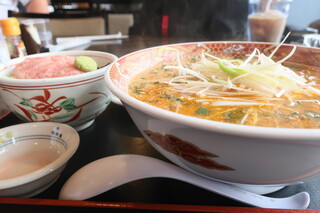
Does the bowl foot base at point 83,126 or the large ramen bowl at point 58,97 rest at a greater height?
the large ramen bowl at point 58,97

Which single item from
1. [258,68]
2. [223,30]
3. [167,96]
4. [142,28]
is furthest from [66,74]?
[142,28]

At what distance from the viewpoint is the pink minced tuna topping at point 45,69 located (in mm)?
915

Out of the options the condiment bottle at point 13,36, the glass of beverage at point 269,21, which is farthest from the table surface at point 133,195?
the glass of beverage at point 269,21

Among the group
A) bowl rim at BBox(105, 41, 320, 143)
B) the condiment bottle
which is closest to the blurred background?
the condiment bottle

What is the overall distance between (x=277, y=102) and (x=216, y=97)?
0.54ft

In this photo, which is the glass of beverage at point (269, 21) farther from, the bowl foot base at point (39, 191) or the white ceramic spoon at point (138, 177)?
the bowl foot base at point (39, 191)

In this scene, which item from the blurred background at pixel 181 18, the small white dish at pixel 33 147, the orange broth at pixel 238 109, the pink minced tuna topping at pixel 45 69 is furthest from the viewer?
the blurred background at pixel 181 18

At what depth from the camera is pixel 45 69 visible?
0.94m

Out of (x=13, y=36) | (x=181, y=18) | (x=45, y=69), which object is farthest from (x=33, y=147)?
(x=181, y=18)

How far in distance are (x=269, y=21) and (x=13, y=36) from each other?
75.9 inches

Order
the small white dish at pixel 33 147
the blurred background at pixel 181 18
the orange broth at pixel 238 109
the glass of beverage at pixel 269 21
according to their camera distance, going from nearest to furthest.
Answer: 1. the orange broth at pixel 238 109
2. the small white dish at pixel 33 147
3. the glass of beverage at pixel 269 21
4. the blurred background at pixel 181 18

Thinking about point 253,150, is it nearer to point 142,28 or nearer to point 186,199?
point 186,199

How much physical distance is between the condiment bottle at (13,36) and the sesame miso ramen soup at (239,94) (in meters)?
1.07

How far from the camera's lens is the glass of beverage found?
78.8 inches
